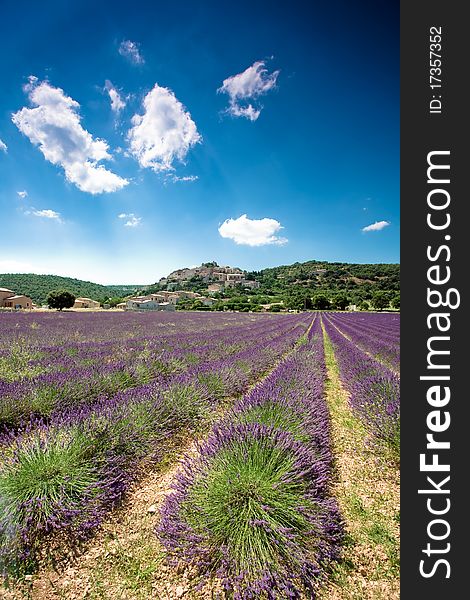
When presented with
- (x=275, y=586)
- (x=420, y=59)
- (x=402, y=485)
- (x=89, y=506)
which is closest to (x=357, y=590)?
(x=275, y=586)

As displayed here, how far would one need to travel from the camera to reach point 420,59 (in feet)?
4.80

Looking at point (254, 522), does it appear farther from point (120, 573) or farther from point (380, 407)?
point (380, 407)

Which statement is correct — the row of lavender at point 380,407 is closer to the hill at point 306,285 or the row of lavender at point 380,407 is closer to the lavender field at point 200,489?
the lavender field at point 200,489

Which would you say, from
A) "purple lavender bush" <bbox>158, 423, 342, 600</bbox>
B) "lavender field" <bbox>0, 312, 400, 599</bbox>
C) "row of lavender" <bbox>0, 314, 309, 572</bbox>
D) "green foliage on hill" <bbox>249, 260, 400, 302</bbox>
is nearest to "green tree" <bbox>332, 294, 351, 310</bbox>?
"green foliage on hill" <bbox>249, 260, 400, 302</bbox>

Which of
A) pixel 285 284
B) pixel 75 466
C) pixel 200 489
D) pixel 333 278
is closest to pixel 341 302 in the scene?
pixel 333 278

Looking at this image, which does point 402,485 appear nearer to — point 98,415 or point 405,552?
point 405,552

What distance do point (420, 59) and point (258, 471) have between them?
2.61 m

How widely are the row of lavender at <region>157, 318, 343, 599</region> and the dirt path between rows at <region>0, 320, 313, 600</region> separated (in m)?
0.09

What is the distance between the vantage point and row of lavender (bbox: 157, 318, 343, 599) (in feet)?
4.43

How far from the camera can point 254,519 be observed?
1521 mm

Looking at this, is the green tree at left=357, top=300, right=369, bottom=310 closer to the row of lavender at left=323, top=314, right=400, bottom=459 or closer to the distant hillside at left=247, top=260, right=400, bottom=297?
the distant hillside at left=247, top=260, right=400, bottom=297

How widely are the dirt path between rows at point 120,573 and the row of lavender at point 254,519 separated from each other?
0.09 m

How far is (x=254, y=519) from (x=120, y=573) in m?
0.82

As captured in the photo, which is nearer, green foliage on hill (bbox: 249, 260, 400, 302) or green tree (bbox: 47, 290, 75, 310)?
green tree (bbox: 47, 290, 75, 310)
